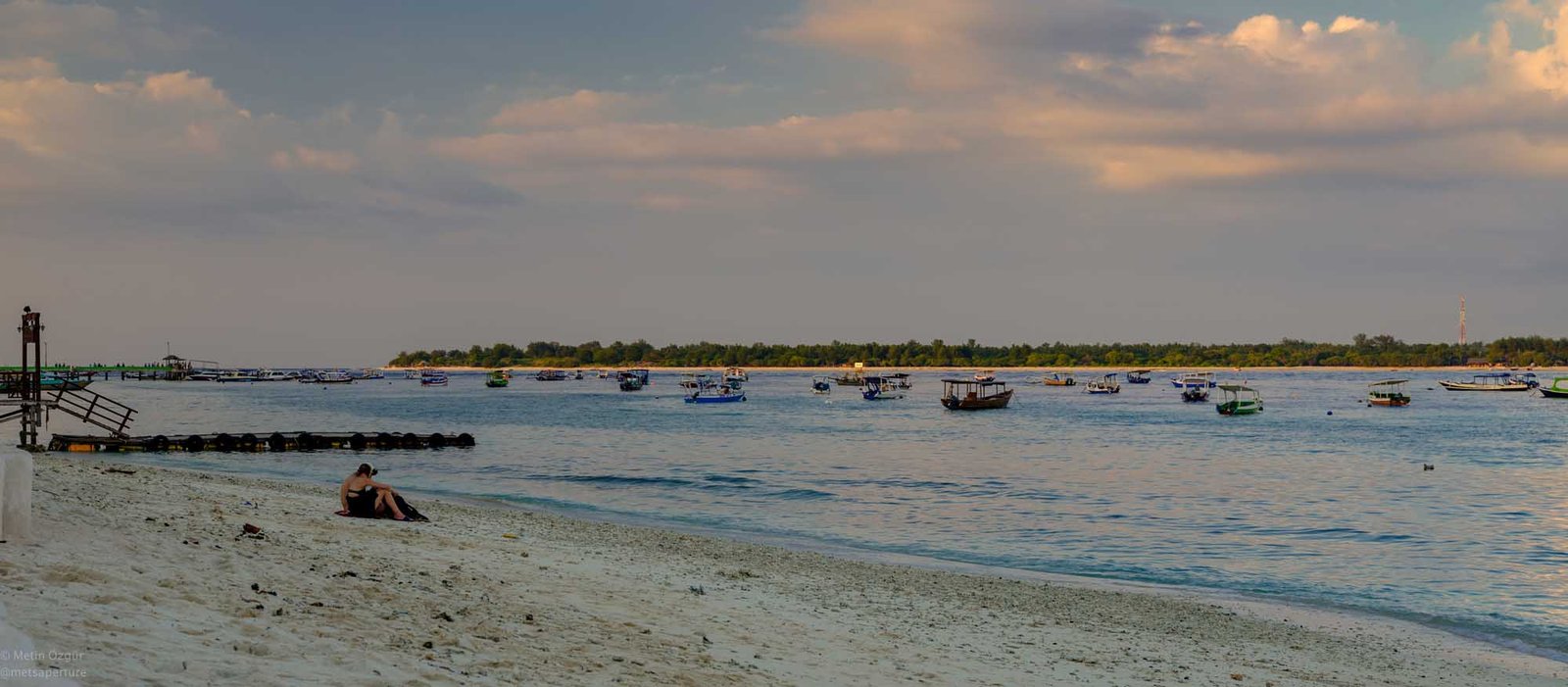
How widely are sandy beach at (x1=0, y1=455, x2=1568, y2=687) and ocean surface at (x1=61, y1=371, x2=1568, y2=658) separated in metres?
4.61

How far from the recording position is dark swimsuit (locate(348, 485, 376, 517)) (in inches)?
811

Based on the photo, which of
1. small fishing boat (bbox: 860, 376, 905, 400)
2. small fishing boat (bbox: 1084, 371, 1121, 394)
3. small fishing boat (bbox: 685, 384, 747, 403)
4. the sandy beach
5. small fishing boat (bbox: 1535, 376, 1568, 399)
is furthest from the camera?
small fishing boat (bbox: 1084, 371, 1121, 394)

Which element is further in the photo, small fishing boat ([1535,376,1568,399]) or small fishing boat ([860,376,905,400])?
small fishing boat ([1535,376,1568,399])

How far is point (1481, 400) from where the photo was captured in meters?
136

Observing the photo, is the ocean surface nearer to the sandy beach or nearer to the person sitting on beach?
the sandy beach

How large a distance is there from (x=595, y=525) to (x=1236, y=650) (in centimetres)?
1572

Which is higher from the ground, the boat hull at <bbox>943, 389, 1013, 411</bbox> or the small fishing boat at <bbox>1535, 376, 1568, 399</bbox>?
the small fishing boat at <bbox>1535, 376, 1568, 399</bbox>

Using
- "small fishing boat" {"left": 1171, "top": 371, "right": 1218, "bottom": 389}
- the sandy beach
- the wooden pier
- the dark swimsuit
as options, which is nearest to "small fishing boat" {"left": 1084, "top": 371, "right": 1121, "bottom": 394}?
"small fishing boat" {"left": 1171, "top": 371, "right": 1218, "bottom": 389}

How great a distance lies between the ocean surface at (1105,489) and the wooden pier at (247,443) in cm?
189

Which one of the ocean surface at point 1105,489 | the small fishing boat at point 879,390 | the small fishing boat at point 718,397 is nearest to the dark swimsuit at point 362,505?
the ocean surface at point 1105,489

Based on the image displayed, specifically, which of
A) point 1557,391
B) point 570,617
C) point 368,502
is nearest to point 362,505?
point 368,502

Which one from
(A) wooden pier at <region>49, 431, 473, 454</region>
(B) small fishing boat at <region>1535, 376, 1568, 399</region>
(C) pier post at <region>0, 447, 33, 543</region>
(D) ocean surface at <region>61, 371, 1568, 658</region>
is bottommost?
(D) ocean surface at <region>61, 371, 1568, 658</region>

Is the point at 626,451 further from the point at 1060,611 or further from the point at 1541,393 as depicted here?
the point at 1541,393

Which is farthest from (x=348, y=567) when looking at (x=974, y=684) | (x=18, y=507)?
(x=974, y=684)
